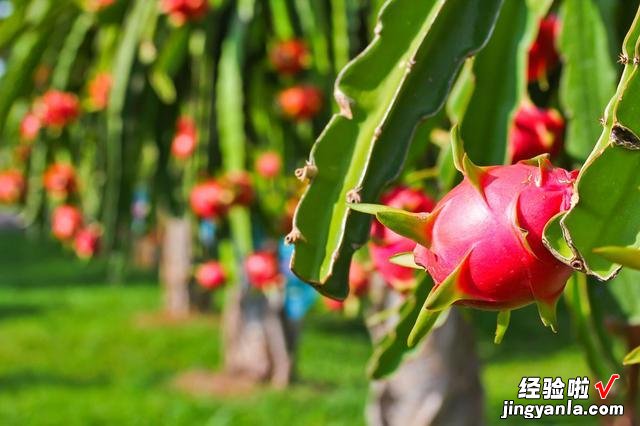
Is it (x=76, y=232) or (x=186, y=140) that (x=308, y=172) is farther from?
(x=76, y=232)

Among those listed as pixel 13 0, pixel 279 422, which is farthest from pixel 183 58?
pixel 279 422

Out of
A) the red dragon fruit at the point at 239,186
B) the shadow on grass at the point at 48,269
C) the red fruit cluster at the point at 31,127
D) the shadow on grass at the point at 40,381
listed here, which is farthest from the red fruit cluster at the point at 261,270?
the shadow on grass at the point at 48,269

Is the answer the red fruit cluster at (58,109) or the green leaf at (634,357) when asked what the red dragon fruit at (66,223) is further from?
the green leaf at (634,357)

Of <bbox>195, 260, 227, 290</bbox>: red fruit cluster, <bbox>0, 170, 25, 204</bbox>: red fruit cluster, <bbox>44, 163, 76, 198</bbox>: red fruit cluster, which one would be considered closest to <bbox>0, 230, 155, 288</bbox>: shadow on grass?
<bbox>0, 170, 25, 204</bbox>: red fruit cluster

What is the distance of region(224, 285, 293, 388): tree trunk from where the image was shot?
5379mm

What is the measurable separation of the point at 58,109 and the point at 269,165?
2.07ft

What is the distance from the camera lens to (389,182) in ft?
3.03

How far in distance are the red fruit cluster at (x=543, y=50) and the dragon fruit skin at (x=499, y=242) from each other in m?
0.77

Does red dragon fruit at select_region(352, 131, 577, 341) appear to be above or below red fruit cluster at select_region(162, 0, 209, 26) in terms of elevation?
above

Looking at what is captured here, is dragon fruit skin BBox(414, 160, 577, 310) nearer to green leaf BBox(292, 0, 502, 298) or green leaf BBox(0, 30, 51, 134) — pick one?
green leaf BBox(292, 0, 502, 298)

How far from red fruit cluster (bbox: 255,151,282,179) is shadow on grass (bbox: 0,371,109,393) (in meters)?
3.26

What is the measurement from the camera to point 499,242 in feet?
2.17

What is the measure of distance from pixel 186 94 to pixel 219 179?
393 mm

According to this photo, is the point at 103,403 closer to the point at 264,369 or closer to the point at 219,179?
the point at 264,369
